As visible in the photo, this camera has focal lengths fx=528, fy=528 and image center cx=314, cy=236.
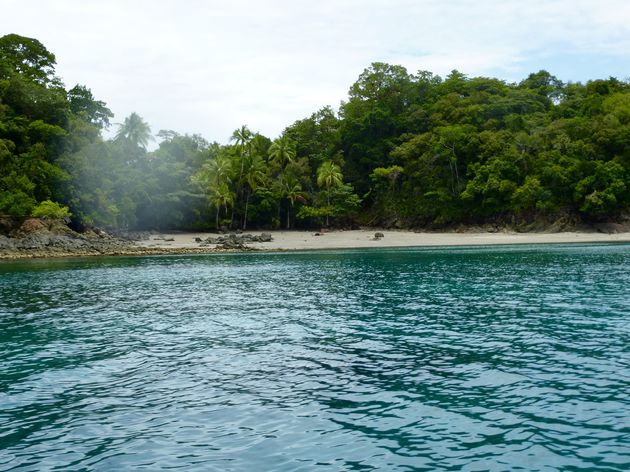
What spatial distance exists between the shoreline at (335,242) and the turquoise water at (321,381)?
3661 centimetres

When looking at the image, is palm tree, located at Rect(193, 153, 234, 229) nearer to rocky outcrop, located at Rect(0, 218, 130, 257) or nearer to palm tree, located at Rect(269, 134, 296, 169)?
palm tree, located at Rect(269, 134, 296, 169)

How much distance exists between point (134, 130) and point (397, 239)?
47.7 m

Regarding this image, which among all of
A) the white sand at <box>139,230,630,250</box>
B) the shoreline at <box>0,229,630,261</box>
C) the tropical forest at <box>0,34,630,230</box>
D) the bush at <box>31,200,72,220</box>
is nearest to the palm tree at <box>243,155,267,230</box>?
the tropical forest at <box>0,34,630,230</box>

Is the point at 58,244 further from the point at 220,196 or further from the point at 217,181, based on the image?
the point at 217,181

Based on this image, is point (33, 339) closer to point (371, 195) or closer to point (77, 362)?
point (77, 362)

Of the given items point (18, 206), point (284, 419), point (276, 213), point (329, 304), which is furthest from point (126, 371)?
point (276, 213)

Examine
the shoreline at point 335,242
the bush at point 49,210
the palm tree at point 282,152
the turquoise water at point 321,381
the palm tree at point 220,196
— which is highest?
the palm tree at point 282,152

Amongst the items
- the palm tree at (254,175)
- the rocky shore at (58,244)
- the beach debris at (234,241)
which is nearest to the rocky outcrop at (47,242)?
the rocky shore at (58,244)

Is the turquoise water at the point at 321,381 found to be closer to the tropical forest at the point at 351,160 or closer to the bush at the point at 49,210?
the bush at the point at 49,210

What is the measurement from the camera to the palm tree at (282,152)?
321ft

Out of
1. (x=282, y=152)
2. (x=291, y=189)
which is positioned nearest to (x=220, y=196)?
(x=291, y=189)

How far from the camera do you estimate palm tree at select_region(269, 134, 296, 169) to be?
97938 millimetres

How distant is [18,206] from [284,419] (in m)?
60.9

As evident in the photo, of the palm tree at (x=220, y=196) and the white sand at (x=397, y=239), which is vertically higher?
the palm tree at (x=220, y=196)
